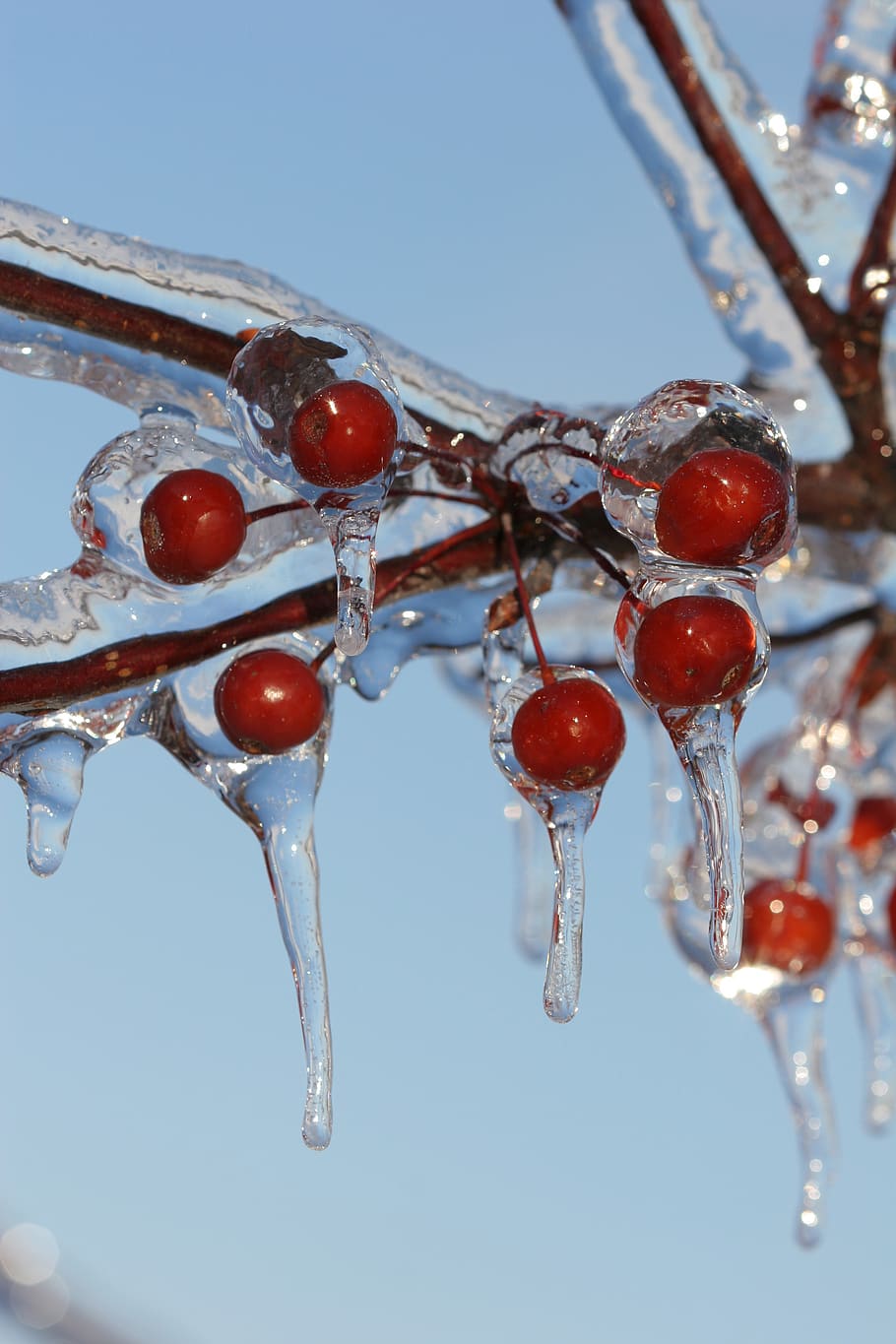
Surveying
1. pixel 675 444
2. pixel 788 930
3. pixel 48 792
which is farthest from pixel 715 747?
pixel 788 930

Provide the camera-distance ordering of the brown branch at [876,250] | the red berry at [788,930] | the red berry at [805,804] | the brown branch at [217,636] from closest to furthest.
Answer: the brown branch at [217,636], the brown branch at [876,250], the red berry at [788,930], the red berry at [805,804]

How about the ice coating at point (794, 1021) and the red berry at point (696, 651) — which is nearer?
the red berry at point (696, 651)

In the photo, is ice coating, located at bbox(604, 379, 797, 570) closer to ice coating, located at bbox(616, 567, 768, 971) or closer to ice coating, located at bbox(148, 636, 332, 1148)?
ice coating, located at bbox(616, 567, 768, 971)

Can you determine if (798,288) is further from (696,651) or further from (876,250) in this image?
(696,651)

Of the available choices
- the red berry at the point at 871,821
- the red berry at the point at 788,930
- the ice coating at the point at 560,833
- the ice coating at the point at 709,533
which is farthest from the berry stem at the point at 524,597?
the red berry at the point at 871,821

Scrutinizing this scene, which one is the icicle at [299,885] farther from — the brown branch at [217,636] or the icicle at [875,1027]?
the icicle at [875,1027]

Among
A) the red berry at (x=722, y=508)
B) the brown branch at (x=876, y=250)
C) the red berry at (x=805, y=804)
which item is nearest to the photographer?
the red berry at (x=722, y=508)

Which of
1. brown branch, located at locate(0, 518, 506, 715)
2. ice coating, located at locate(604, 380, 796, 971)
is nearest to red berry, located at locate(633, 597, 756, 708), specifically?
ice coating, located at locate(604, 380, 796, 971)

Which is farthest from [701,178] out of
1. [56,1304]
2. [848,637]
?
[56,1304]
